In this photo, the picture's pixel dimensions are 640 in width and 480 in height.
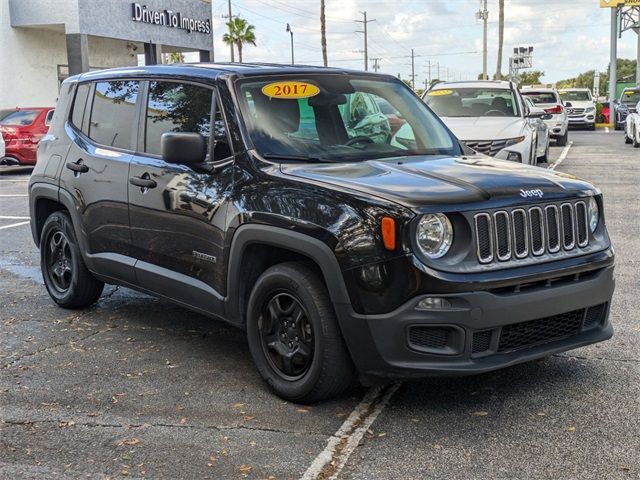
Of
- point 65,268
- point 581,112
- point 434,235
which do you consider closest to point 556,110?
point 581,112

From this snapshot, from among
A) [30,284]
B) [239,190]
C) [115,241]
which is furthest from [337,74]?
[30,284]

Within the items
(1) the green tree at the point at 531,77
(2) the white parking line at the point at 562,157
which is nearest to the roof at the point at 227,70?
(2) the white parking line at the point at 562,157

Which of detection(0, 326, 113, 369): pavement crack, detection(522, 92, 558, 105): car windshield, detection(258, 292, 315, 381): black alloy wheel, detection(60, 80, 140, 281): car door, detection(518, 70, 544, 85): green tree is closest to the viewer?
detection(258, 292, 315, 381): black alloy wheel

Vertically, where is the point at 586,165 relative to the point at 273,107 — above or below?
below

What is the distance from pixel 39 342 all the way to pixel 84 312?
0.86m

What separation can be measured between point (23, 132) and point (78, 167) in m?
15.0

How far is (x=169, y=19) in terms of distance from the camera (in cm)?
3441

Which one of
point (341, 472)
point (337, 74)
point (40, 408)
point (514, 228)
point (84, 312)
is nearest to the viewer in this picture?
point (341, 472)

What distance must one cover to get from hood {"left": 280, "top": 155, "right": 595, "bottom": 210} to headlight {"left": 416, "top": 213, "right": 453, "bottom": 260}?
0.08 m

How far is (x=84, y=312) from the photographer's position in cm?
672

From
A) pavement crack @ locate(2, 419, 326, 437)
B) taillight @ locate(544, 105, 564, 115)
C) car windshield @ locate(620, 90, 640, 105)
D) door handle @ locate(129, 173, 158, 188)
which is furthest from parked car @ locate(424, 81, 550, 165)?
car windshield @ locate(620, 90, 640, 105)

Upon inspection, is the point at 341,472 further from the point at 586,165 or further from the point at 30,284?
the point at 586,165

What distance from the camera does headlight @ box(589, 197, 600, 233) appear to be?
4.73 m

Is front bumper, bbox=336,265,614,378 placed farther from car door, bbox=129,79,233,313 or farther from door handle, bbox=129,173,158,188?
Result: door handle, bbox=129,173,158,188
